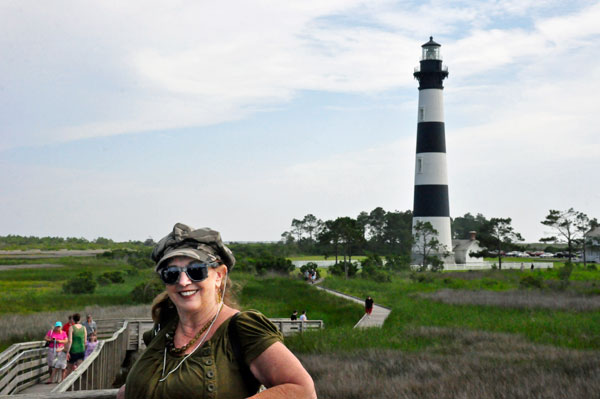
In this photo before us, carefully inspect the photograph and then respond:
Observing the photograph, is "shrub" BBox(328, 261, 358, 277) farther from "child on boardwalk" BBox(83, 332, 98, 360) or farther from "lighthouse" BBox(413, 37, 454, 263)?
"child on boardwalk" BBox(83, 332, 98, 360)

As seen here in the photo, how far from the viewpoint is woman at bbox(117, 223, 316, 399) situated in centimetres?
253

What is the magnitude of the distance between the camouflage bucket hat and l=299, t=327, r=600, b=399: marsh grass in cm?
1029

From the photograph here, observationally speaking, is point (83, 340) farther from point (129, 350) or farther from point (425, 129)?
point (425, 129)

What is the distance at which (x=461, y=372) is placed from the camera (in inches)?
580

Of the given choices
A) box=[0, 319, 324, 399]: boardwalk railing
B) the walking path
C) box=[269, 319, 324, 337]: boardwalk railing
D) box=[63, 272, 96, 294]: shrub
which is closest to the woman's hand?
box=[0, 319, 324, 399]: boardwalk railing

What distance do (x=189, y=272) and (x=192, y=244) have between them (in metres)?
0.14

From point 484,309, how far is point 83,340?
69.7 ft

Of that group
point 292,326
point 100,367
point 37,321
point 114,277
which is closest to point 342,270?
point 114,277

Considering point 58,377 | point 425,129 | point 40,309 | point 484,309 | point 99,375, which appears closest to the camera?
point 99,375

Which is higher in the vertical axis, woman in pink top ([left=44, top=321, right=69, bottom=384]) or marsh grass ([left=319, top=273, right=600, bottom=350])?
woman in pink top ([left=44, top=321, right=69, bottom=384])

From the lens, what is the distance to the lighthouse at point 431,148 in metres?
56.2

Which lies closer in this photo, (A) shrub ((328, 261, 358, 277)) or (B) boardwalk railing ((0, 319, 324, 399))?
(B) boardwalk railing ((0, 319, 324, 399))

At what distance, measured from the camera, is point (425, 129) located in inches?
2213

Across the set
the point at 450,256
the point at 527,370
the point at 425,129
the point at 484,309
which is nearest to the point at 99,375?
the point at 527,370
